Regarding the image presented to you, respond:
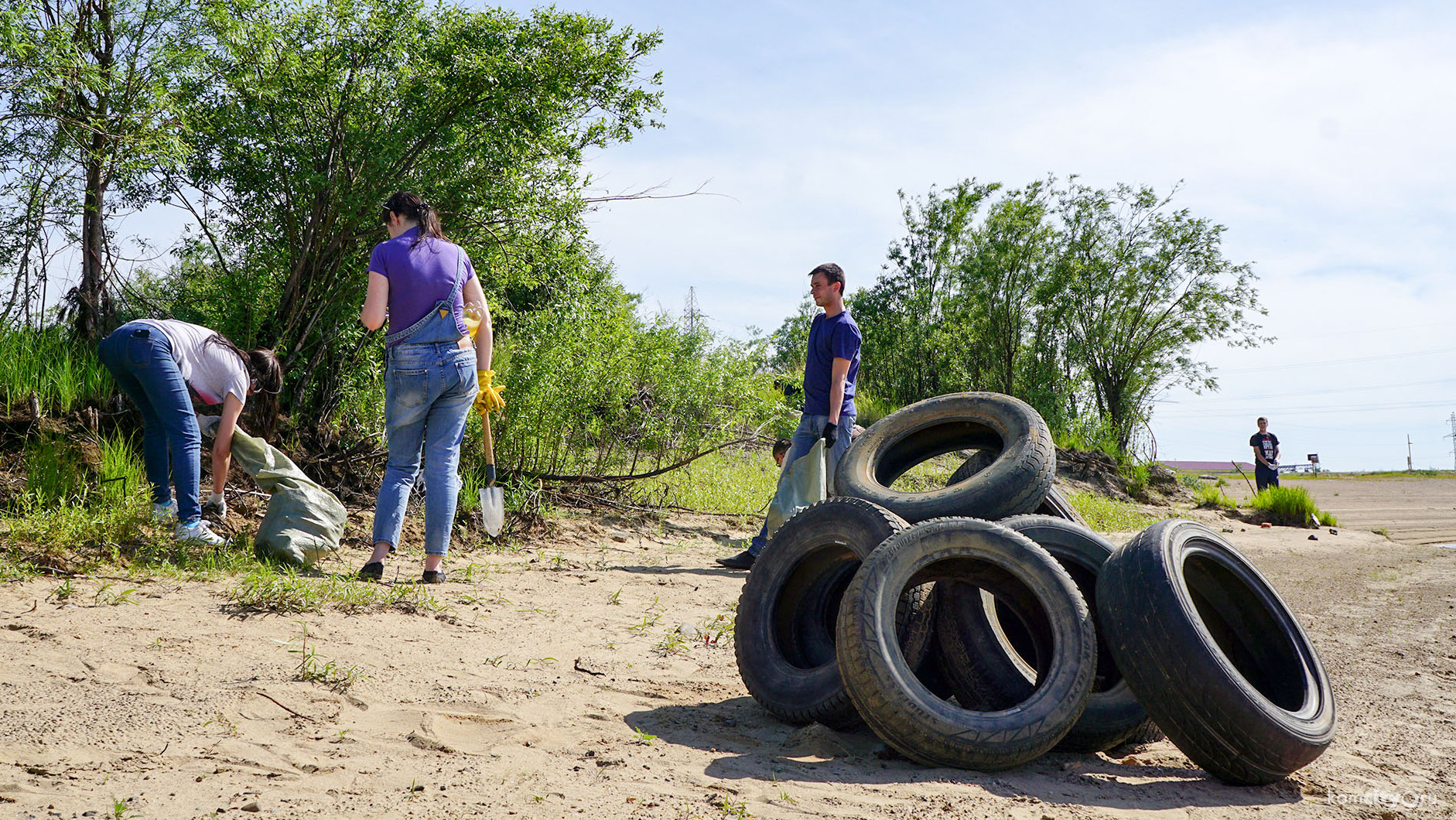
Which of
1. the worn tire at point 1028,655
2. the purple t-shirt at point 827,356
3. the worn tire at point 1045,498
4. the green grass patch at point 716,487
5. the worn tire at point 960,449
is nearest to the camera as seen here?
the worn tire at point 1028,655

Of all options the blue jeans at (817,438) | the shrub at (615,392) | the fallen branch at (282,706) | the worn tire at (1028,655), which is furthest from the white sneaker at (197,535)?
the worn tire at (1028,655)

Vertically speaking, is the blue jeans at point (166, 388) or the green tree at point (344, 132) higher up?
the green tree at point (344, 132)

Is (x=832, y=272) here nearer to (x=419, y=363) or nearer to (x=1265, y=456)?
(x=419, y=363)

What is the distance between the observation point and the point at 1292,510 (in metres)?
14.2

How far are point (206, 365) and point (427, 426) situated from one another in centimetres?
142

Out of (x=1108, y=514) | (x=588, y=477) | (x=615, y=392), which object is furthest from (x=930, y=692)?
(x=1108, y=514)

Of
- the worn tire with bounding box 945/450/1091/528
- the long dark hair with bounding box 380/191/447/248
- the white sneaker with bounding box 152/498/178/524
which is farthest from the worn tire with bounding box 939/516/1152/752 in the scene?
the white sneaker with bounding box 152/498/178/524

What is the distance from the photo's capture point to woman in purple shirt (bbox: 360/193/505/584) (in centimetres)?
462

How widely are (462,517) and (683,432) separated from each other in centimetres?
267

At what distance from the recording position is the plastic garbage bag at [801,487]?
6098 millimetres

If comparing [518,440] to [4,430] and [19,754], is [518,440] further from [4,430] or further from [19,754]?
[19,754]

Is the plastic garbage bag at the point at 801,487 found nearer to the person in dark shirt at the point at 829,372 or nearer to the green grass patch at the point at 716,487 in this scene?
the person in dark shirt at the point at 829,372

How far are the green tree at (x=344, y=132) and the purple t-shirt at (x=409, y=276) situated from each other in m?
1.98

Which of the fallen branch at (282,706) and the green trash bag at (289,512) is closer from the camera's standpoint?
the fallen branch at (282,706)
